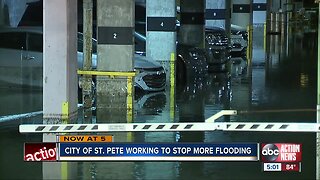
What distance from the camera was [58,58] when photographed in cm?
1203

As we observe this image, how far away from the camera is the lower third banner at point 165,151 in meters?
7.59

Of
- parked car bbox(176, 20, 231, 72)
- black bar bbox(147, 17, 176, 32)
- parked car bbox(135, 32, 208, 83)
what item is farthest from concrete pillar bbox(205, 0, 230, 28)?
black bar bbox(147, 17, 176, 32)

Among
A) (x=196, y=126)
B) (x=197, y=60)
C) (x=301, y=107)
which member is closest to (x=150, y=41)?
(x=197, y=60)

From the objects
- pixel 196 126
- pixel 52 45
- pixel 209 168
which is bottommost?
pixel 209 168

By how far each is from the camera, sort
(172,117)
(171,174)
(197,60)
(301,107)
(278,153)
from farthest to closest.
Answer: (197,60) → (301,107) → (172,117) → (171,174) → (278,153)

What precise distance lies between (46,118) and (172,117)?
2596mm

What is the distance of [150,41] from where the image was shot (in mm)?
19109

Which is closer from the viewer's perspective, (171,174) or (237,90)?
(171,174)

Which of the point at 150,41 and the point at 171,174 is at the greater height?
the point at 150,41

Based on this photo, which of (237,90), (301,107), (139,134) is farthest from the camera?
(237,90)

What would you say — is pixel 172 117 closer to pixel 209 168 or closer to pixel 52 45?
pixel 52 45

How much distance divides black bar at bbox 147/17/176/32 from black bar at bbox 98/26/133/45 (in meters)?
4.37

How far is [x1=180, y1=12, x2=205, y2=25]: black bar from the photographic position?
22750 millimetres

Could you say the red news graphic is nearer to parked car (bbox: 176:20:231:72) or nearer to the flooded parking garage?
the flooded parking garage
